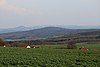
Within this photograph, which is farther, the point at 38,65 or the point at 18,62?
the point at 18,62

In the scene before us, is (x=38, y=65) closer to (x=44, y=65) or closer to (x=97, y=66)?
(x=44, y=65)

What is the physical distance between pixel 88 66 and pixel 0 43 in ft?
169

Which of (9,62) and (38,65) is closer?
(38,65)

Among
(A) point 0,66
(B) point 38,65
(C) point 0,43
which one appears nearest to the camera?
(A) point 0,66

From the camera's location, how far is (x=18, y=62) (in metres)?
22.4

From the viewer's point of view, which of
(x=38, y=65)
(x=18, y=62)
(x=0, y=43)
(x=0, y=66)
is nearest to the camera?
(x=0, y=66)

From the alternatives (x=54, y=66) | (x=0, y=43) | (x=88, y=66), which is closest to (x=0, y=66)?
(x=54, y=66)

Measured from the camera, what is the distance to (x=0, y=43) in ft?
226

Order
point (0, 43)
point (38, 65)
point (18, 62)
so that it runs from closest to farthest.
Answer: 1. point (38, 65)
2. point (18, 62)
3. point (0, 43)

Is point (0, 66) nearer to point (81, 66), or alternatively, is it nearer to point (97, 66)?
point (81, 66)

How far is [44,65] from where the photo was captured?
68.3 ft

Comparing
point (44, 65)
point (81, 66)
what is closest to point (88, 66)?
point (81, 66)

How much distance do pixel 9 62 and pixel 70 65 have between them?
18.2 ft

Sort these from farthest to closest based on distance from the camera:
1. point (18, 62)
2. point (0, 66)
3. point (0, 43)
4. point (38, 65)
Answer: point (0, 43), point (18, 62), point (38, 65), point (0, 66)
